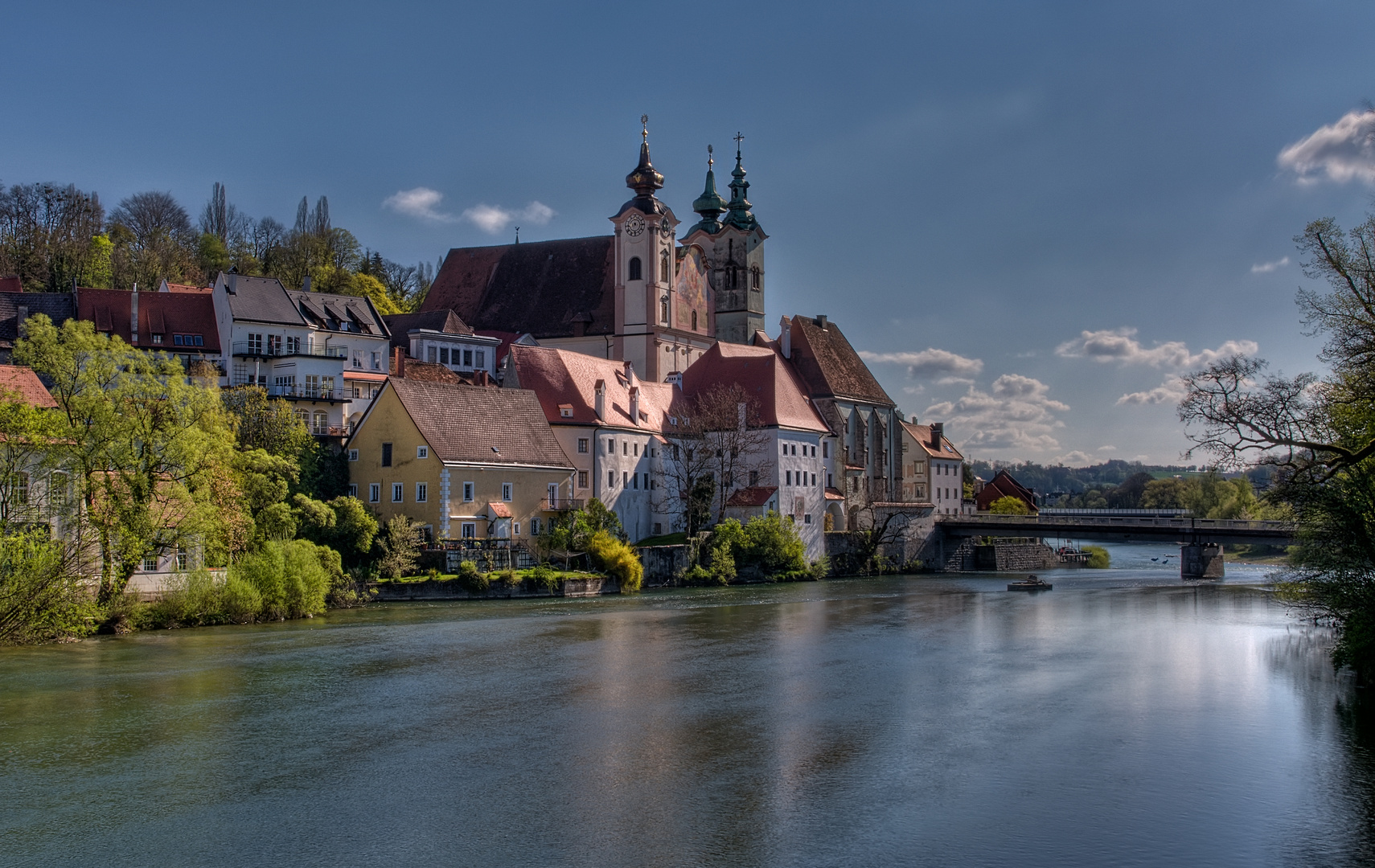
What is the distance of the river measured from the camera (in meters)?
17.0

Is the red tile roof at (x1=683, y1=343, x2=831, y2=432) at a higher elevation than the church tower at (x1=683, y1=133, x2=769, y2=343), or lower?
lower

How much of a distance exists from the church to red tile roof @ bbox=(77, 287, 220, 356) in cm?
2285

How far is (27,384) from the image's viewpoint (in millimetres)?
38938

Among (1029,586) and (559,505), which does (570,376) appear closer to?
(559,505)

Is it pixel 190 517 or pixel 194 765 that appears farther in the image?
pixel 190 517

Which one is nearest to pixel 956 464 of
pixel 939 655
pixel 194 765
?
pixel 939 655

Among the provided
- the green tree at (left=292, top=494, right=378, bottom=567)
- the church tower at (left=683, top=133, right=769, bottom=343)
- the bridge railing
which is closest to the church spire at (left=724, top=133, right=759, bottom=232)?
the church tower at (left=683, top=133, right=769, bottom=343)

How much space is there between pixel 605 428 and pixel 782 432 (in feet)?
36.0

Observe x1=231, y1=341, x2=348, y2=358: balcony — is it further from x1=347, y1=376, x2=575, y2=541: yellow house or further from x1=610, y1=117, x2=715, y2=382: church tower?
x1=610, y1=117, x2=715, y2=382: church tower

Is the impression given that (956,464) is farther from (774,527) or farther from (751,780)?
(751,780)

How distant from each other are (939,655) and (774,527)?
98.6 feet

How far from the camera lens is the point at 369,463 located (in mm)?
52469

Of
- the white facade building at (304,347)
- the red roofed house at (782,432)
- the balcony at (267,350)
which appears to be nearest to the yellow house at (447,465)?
the white facade building at (304,347)

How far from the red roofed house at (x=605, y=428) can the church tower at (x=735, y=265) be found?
27822mm
